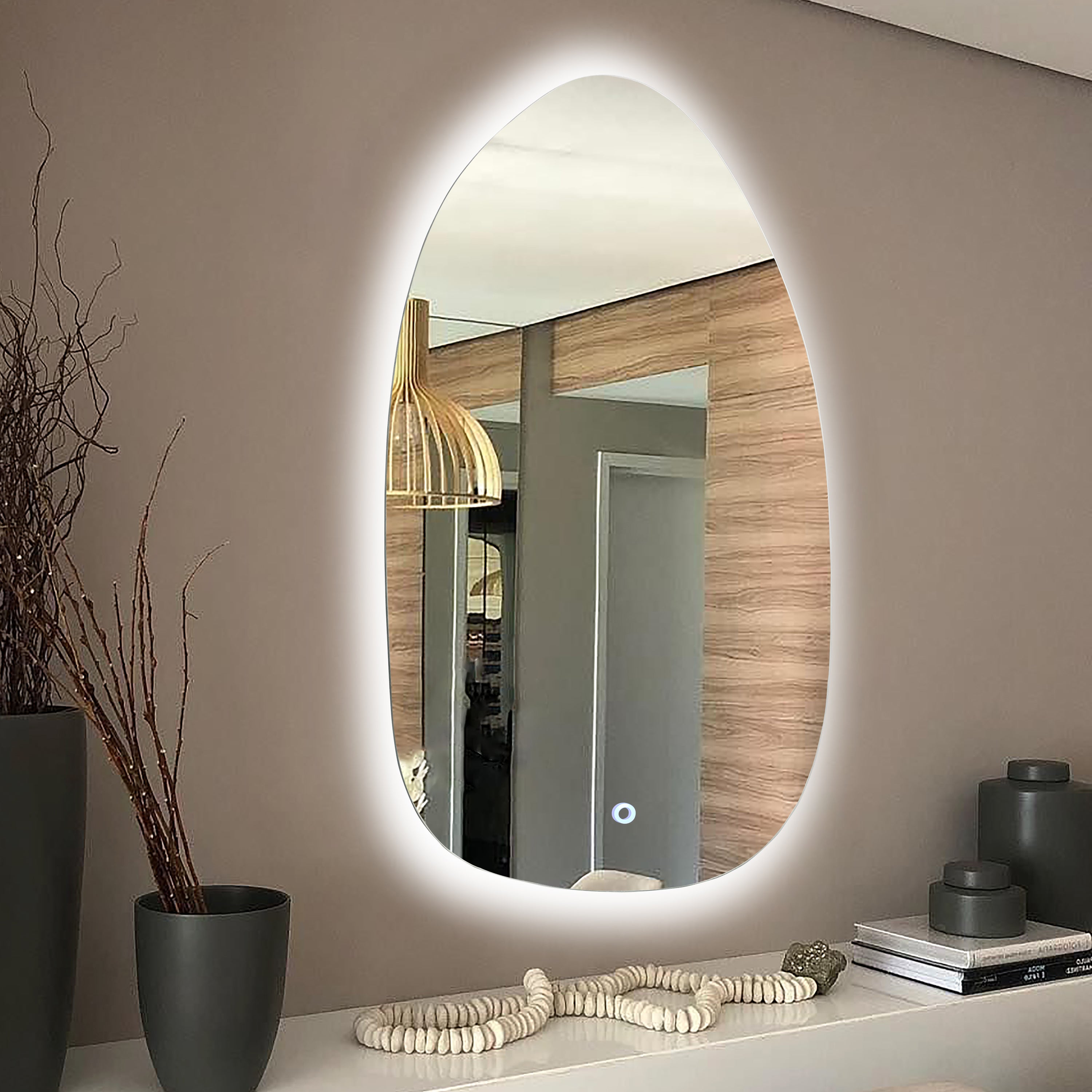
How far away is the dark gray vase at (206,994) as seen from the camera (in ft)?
5.50

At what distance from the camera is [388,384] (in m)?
2.11

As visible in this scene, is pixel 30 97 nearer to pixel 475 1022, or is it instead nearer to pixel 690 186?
pixel 690 186

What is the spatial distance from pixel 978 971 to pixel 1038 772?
1.43 feet

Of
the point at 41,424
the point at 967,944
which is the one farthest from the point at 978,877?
the point at 41,424

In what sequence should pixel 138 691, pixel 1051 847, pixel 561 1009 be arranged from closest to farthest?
pixel 138 691
pixel 561 1009
pixel 1051 847

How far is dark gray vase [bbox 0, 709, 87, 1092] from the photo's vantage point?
1.61 m

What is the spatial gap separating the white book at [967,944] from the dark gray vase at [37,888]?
125 centimetres

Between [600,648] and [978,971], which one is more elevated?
[600,648]

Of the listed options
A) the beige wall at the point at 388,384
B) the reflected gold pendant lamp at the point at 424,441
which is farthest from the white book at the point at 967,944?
the reflected gold pendant lamp at the point at 424,441

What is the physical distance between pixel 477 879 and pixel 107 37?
4.10ft

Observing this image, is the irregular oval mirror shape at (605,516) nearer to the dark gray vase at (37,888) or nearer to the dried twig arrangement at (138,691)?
the dried twig arrangement at (138,691)

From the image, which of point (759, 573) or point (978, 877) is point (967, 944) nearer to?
point (978, 877)

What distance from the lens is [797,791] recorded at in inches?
96.5

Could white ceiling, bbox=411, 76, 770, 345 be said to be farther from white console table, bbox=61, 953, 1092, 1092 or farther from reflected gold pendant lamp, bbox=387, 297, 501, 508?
white console table, bbox=61, 953, 1092, 1092
